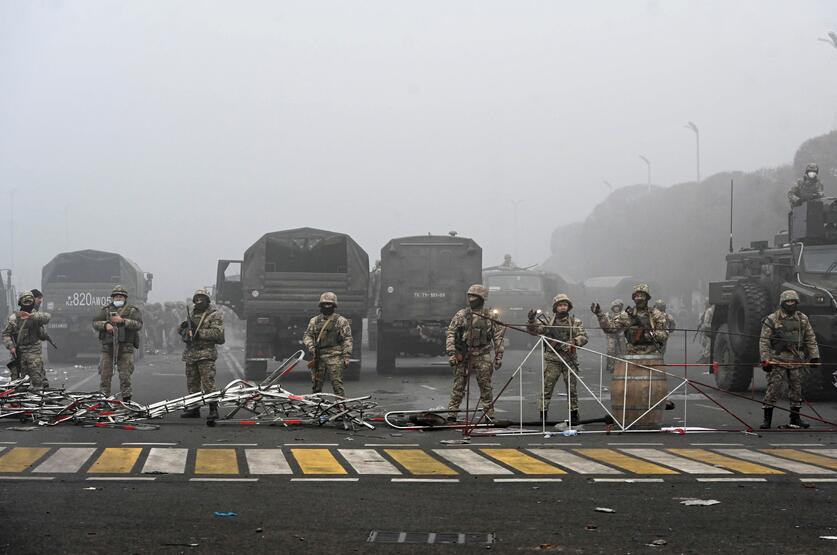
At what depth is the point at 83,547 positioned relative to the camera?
→ 22.6 feet

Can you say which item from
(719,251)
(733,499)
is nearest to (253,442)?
(733,499)

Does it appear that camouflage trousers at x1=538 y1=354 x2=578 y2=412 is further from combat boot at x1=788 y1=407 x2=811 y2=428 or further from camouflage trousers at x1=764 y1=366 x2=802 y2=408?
combat boot at x1=788 y1=407 x2=811 y2=428

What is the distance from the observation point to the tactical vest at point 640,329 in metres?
15.2

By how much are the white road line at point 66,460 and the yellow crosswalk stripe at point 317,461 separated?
6.43 ft

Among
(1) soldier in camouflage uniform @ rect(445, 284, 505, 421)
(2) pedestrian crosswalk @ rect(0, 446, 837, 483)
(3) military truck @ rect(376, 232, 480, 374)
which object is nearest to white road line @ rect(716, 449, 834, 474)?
(2) pedestrian crosswalk @ rect(0, 446, 837, 483)

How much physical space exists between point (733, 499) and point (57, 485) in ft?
16.9

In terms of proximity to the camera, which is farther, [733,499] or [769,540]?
[733,499]

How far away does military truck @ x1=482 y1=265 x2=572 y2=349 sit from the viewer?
38.7 metres

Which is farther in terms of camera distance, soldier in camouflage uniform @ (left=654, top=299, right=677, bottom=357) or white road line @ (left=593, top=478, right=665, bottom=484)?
soldier in camouflage uniform @ (left=654, top=299, right=677, bottom=357)

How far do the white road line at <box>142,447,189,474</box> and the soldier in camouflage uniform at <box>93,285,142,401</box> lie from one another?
5.78 m

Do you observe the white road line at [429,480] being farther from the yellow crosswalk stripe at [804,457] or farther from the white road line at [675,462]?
the yellow crosswalk stripe at [804,457]

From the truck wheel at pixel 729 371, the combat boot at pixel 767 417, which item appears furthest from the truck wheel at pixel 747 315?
the combat boot at pixel 767 417

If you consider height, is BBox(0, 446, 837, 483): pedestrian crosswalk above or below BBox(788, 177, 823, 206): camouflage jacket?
below

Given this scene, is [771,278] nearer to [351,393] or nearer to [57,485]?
[351,393]
